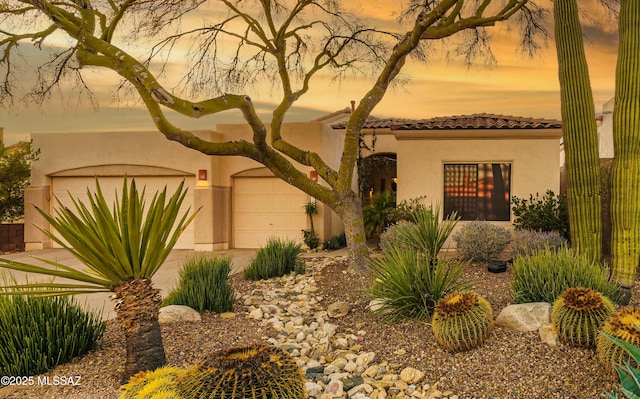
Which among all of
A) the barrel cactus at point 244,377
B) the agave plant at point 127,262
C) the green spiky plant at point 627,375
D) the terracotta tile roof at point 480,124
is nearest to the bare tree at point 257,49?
the terracotta tile roof at point 480,124

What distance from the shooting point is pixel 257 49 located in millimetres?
14359

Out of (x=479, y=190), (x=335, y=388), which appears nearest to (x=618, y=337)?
(x=335, y=388)

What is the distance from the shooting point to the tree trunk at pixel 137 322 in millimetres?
4844

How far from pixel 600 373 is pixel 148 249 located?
458 cm

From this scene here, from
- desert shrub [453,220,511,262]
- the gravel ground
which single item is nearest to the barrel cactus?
the gravel ground

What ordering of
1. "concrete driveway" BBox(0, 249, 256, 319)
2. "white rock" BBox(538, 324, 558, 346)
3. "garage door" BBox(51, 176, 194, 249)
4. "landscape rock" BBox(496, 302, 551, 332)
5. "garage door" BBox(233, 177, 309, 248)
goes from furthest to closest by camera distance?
"garage door" BBox(51, 176, 194, 249) < "garage door" BBox(233, 177, 309, 248) < "concrete driveway" BBox(0, 249, 256, 319) < "landscape rock" BBox(496, 302, 551, 332) < "white rock" BBox(538, 324, 558, 346)

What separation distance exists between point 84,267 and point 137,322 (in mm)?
9104

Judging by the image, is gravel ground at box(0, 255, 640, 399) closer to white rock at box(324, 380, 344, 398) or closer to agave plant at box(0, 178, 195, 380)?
agave plant at box(0, 178, 195, 380)

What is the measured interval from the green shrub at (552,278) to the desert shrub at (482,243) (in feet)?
9.87

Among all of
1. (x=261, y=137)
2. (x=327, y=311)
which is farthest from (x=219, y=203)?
(x=327, y=311)

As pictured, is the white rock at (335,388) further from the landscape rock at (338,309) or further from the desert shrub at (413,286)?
the landscape rock at (338,309)

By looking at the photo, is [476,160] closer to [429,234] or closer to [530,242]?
[530,242]

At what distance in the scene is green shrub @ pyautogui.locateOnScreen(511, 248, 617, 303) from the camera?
6.48 meters

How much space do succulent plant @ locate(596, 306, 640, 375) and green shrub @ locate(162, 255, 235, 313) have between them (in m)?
4.97
